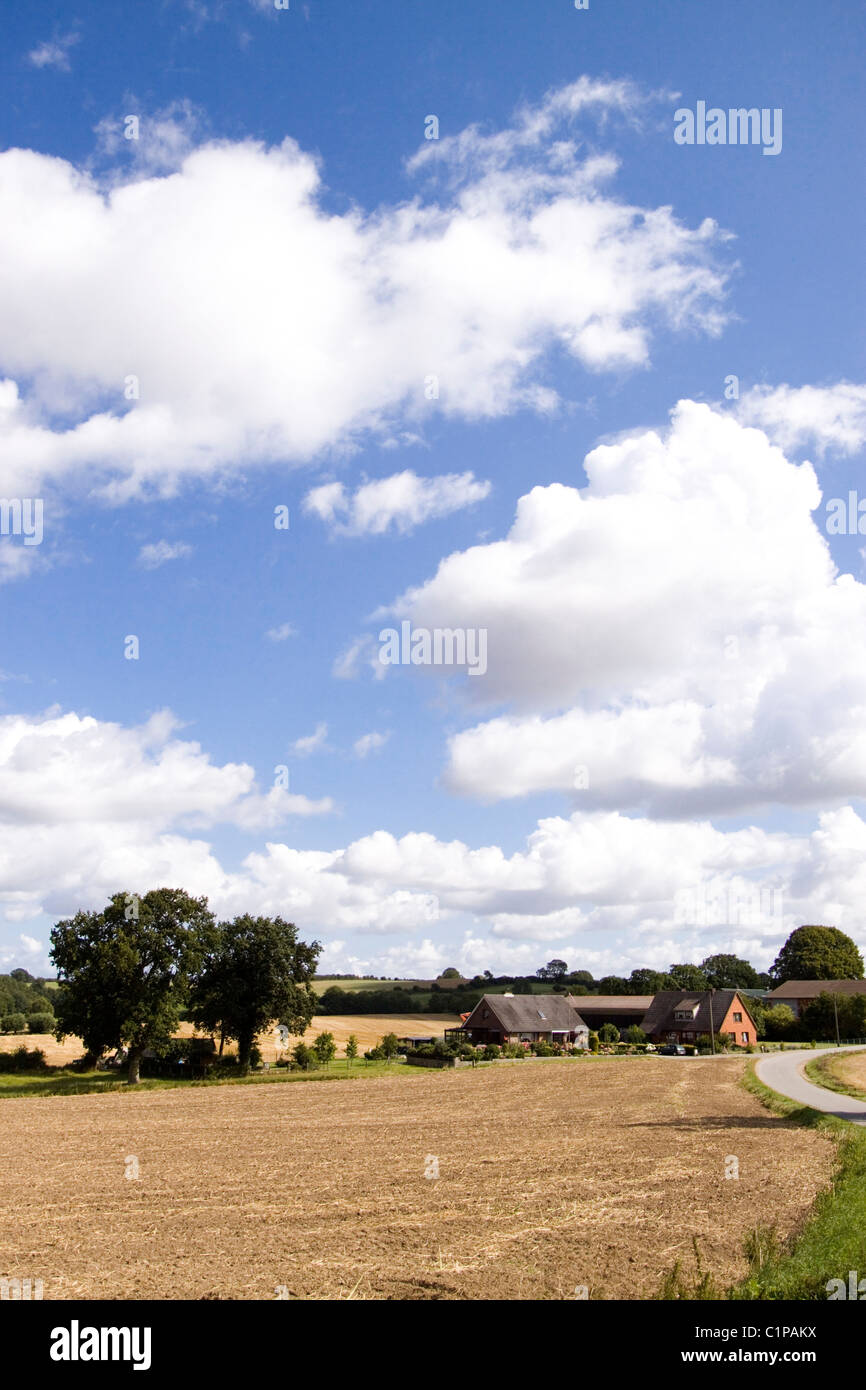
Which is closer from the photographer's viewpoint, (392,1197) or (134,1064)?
(392,1197)

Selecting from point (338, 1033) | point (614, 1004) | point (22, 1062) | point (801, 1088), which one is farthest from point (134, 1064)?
point (614, 1004)

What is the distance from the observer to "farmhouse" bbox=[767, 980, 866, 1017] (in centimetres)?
13838

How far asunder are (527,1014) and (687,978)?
222 feet

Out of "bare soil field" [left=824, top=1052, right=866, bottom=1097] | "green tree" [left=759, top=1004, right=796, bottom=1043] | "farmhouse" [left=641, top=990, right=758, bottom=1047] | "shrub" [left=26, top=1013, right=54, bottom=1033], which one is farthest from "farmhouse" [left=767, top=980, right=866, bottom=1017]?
"shrub" [left=26, top=1013, right=54, bottom=1033]

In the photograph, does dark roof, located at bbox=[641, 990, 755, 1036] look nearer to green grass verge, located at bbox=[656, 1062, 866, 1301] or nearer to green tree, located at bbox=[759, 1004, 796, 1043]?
green tree, located at bbox=[759, 1004, 796, 1043]

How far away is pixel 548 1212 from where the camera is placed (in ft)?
68.2

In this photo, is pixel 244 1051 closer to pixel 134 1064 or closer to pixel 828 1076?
pixel 134 1064

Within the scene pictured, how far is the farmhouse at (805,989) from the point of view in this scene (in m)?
138

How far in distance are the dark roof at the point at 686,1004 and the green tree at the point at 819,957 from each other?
1833 inches

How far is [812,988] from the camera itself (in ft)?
470

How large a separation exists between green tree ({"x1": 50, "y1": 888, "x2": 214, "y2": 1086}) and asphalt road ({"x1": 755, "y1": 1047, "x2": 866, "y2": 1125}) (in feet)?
121

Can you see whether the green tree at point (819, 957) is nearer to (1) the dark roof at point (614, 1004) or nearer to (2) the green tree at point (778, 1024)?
(1) the dark roof at point (614, 1004)
